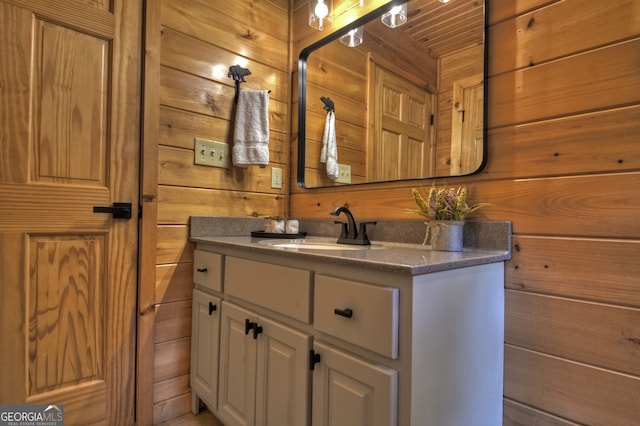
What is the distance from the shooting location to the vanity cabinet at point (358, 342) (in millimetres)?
753

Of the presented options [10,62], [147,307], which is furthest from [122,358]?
[10,62]

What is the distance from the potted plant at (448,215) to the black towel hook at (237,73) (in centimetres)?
110

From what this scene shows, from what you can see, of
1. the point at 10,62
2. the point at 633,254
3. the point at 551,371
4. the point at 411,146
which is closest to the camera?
the point at 633,254

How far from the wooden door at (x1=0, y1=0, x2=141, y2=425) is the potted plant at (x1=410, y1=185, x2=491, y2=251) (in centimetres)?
116

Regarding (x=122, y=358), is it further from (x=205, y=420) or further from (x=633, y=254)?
(x=633, y=254)

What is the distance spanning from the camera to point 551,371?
3.15 ft

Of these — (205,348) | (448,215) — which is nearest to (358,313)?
(448,215)

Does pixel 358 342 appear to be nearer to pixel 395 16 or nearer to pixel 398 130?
pixel 398 130

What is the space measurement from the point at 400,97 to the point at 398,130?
0.14 metres

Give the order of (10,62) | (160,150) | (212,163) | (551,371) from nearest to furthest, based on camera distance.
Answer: (551,371) < (10,62) < (160,150) < (212,163)

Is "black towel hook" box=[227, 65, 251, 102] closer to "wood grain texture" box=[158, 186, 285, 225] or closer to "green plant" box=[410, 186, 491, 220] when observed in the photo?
"wood grain texture" box=[158, 186, 285, 225]

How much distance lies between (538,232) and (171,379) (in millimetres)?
1530

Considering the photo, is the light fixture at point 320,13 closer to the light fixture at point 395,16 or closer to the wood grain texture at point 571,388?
the light fixture at point 395,16

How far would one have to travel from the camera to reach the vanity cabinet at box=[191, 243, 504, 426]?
29.6 inches
